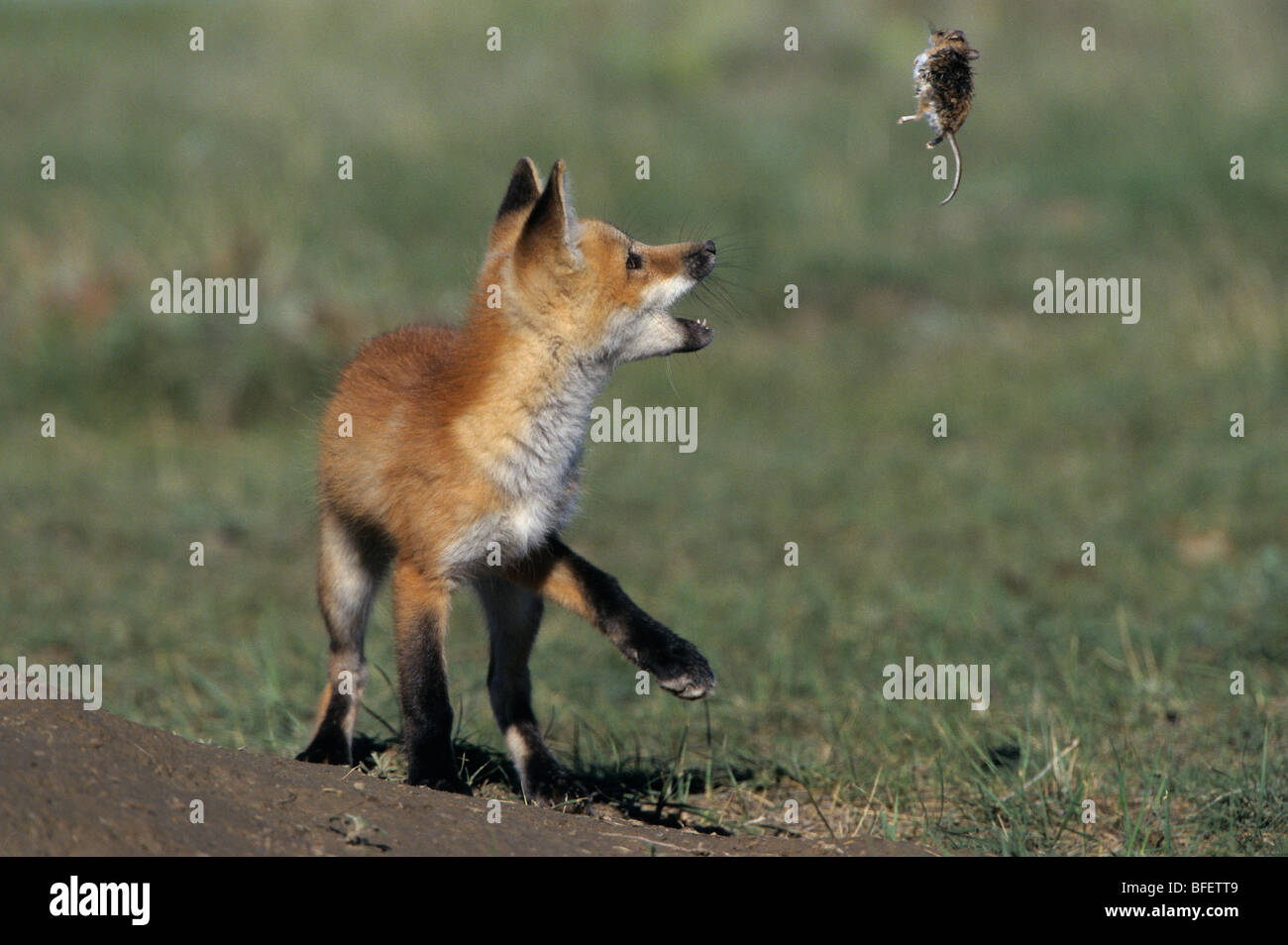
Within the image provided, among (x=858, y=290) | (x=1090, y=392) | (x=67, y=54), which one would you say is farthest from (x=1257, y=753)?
(x=67, y=54)

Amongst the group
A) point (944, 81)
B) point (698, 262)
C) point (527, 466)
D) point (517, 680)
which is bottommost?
point (517, 680)

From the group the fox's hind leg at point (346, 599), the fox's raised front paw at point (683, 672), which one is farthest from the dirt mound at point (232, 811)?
the fox's hind leg at point (346, 599)

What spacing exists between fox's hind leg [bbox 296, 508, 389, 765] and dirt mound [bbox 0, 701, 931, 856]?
80cm

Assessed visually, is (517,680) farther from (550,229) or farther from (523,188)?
(523,188)

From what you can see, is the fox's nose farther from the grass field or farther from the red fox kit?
the grass field

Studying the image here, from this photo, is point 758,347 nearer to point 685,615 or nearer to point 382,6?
point 685,615

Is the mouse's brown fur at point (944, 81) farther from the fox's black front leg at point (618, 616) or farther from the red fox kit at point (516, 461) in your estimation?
the fox's black front leg at point (618, 616)

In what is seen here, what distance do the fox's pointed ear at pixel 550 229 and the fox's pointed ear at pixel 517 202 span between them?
1.31 ft

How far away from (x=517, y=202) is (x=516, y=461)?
3.21 feet

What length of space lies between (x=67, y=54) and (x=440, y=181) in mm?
10218

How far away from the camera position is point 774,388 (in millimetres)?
11430

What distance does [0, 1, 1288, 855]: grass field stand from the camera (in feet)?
18.4

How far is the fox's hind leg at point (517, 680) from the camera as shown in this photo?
15.5 ft

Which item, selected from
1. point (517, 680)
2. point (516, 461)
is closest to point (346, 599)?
point (517, 680)
